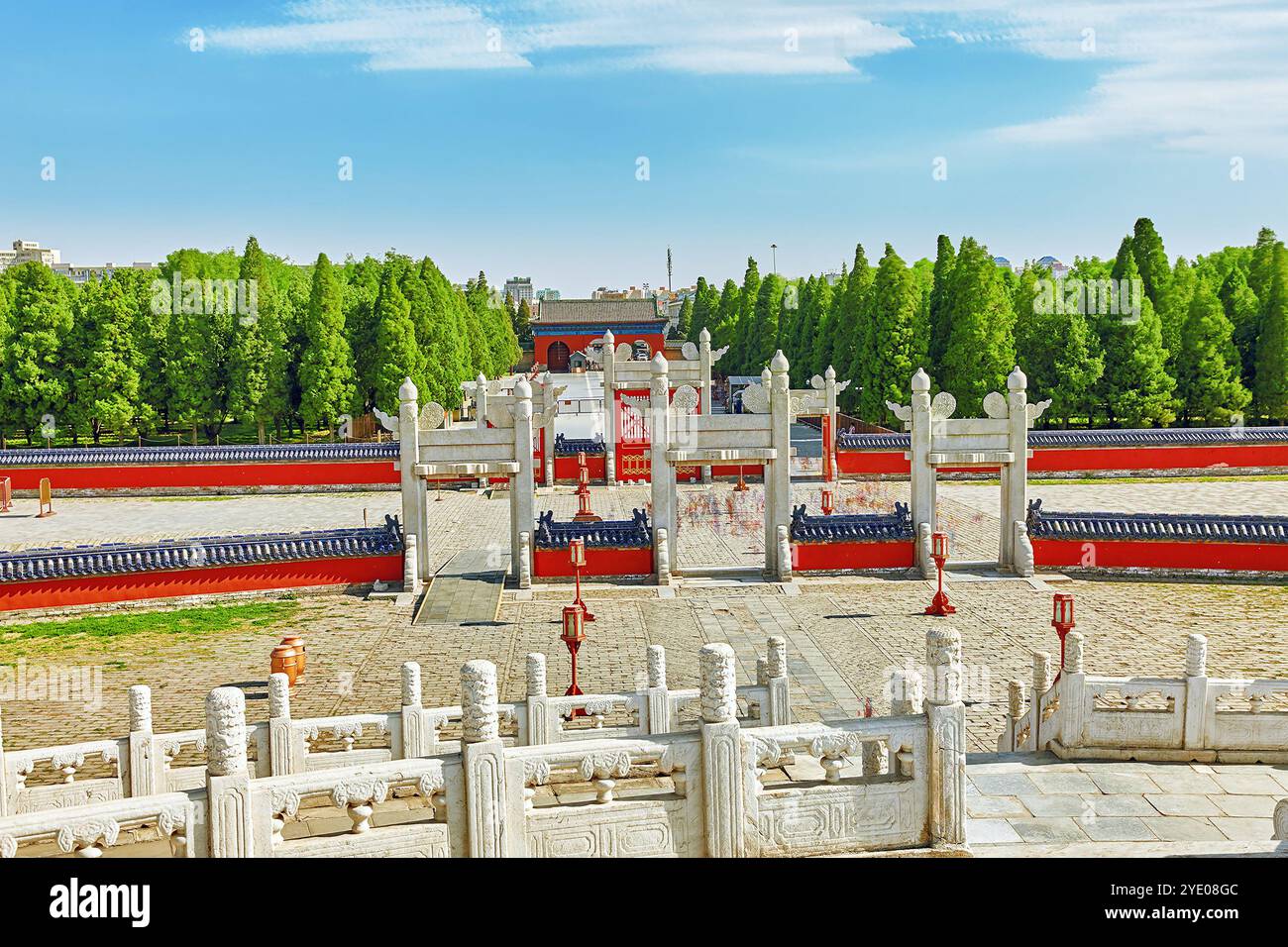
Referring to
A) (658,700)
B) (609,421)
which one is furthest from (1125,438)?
(658,700)

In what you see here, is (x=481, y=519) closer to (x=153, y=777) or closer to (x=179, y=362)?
(x=179, y=362)

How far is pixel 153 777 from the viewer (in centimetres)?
1012

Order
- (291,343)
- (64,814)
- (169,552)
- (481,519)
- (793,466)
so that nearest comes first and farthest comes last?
(64,814), (169,552), (481,519), (793,466), (291,343)

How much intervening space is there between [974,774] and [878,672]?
16.3 feet

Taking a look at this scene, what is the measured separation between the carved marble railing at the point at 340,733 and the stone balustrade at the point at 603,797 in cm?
219

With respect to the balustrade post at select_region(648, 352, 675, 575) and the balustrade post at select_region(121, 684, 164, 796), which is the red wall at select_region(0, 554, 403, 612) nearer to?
the balustrade post at select_region(648, 352, 675, 575)

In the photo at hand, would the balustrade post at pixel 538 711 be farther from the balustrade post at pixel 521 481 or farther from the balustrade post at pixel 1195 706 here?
the balustrade post at pixel 521 481

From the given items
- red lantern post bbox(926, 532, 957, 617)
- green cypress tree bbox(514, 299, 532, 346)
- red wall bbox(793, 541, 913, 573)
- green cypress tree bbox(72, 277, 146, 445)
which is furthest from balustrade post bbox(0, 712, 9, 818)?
green cypress tree bbox(514, 299, 532, 346)

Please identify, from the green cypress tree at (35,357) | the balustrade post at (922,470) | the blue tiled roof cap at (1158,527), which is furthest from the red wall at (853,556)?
the green cypress tree at (35,357)

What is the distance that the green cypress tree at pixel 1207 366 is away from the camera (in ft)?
128

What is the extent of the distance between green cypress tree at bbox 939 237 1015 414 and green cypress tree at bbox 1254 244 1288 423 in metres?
9.94
